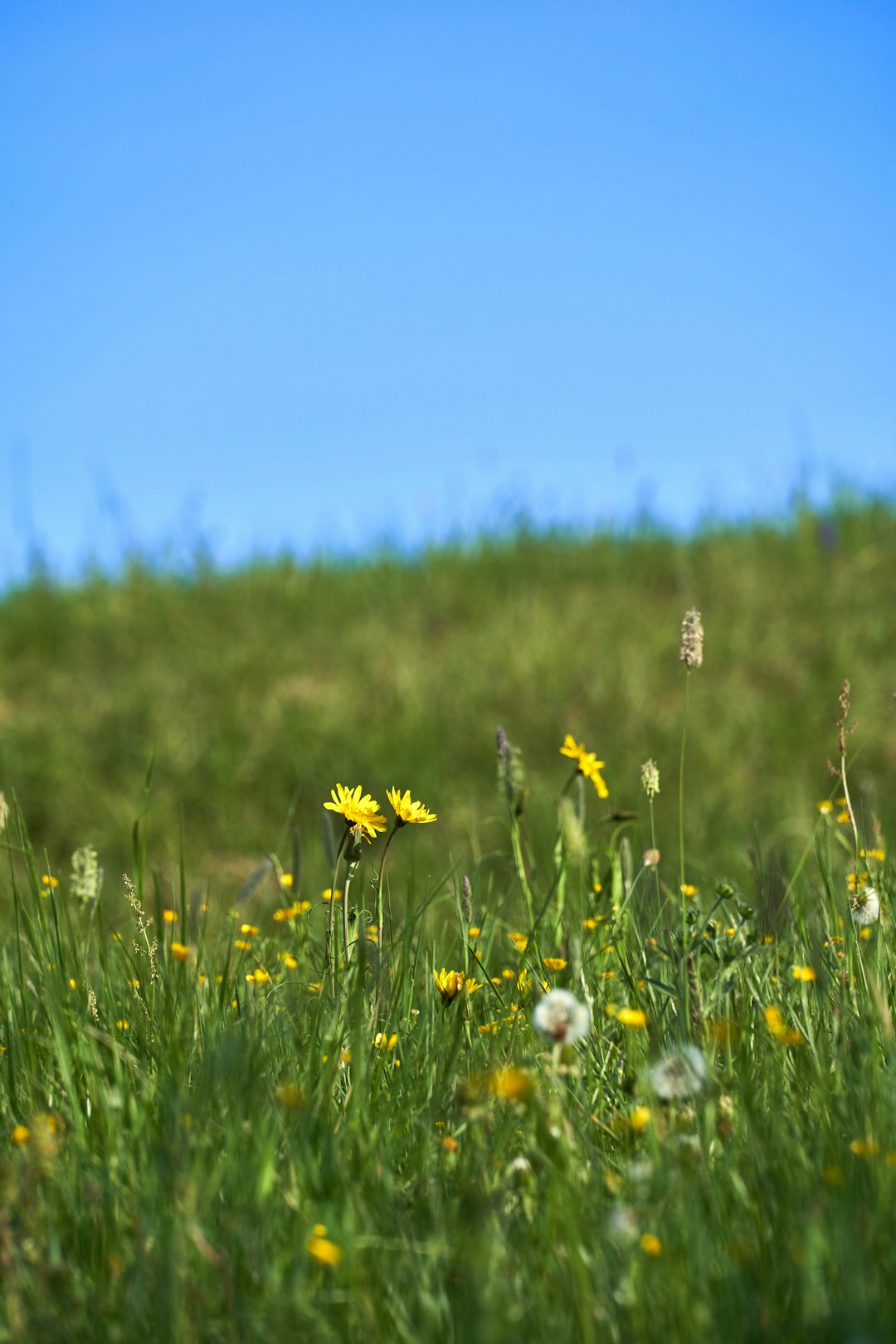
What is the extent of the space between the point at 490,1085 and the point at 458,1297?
264mm

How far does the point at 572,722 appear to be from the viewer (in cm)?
584

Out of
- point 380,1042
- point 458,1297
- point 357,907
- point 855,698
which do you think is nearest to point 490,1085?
point 458,1297

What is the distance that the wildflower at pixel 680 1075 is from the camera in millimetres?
1233

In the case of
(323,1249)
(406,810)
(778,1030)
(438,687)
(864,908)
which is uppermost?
(438,687)

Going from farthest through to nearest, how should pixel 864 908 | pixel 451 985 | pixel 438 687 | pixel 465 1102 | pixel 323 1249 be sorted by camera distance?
pixel 438 687
pixel 864 908
pixel 451 985
pixel 465 1102
pixel 323 1249

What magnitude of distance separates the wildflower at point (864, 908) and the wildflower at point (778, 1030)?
31 cm

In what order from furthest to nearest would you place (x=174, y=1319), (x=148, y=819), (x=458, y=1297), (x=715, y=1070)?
(x=148, y=819) → (x=715, y=1070) → (x=458, y=1297) → (x=174, y=1319)

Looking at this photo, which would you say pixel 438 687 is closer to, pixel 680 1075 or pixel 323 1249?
pixel 680 1075

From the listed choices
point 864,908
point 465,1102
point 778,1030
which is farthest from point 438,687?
point 465,1102

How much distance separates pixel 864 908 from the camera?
1.91 meters

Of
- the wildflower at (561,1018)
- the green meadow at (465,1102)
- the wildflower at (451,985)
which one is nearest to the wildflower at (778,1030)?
the green meadow at (465,1102)

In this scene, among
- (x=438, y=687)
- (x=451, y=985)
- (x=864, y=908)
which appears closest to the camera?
(x=451, y=985)

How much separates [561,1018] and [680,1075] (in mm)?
152

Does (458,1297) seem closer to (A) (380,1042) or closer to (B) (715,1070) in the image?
(B) (715,1070)
